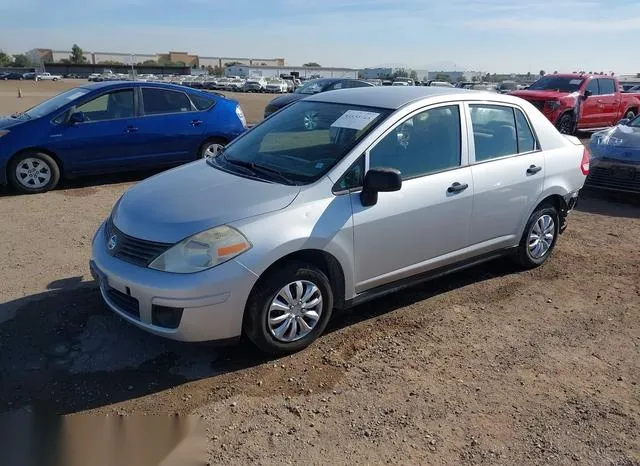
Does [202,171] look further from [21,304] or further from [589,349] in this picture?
[589,349]

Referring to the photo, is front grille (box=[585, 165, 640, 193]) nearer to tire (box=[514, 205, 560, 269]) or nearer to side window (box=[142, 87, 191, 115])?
tire (box=[514, 205, 560, 269])

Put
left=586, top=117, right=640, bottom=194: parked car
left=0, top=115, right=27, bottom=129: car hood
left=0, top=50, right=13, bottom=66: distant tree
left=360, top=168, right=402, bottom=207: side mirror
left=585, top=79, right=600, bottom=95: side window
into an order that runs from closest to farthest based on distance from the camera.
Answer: left=360, top=168, right=402, bottom=207: side mirror < left=0, top=115, right=27, bottom=129: car hood < left=586, top=117, right=640, bottom=194: parked car < left=585, top=79, right=600, bottom=95: side window < left=0, top=50, right=13, bottom=66: distant tree

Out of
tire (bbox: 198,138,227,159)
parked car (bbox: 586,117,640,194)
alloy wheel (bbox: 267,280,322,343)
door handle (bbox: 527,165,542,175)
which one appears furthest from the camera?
tire (bbox: 198,138,227,159)

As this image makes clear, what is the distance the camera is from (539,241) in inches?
215

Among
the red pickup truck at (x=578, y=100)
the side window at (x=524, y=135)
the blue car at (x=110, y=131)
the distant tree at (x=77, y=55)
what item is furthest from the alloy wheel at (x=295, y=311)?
the distant tree at (x=77, y=55)

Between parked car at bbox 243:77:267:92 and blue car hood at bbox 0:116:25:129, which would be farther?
parked car at bbox 243:77:267:92

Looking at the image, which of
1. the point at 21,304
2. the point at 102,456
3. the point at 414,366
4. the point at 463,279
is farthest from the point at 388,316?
the point at 21,304

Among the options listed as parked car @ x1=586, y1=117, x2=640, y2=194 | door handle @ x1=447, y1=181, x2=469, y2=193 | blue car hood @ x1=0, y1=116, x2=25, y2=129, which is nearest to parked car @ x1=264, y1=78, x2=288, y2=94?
blue car hood @ x1=0, y1=116, x2=25, y2=129

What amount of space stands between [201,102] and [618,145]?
6521 mm

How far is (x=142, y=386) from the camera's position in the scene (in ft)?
11.4

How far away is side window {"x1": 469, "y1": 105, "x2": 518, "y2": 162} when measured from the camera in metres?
4.72

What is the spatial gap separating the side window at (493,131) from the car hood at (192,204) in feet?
5.97

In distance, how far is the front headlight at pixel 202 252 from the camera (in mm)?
3400

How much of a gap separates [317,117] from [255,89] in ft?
199
